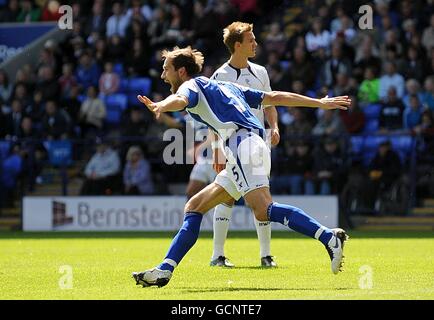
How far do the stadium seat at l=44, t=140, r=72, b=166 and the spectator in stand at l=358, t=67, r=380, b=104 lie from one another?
19.6 ft

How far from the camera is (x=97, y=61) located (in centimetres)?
2431

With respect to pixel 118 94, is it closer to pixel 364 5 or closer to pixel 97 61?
pixel 97 61

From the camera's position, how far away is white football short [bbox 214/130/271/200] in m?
9.71

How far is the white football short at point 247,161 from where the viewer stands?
9711mm

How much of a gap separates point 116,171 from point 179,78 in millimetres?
11998

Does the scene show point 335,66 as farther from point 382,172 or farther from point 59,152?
point 59,152

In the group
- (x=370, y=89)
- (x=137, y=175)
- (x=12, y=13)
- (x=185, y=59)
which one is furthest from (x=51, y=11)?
(x=185, y=59)

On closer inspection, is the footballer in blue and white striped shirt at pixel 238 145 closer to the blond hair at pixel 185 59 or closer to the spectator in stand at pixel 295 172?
the blond hair at pixel 185 59

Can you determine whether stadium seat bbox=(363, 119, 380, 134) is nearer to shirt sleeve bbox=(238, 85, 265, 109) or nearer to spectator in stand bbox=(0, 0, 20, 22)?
spectator in stand bbox=(0, 0, 20, 22)

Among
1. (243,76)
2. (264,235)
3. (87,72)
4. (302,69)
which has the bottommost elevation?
(264,235)

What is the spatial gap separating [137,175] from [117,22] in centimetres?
503

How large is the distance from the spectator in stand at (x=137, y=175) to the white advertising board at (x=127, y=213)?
328 millimetres

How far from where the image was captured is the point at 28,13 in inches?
1043
